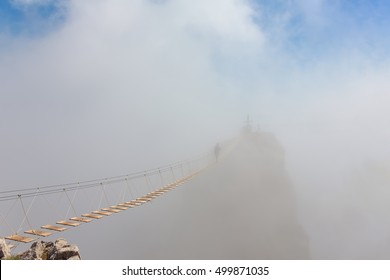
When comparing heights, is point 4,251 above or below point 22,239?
below

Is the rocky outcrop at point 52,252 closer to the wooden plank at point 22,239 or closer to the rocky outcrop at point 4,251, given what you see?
the wooden plank at point 22,239

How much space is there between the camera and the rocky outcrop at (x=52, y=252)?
9.81 meters

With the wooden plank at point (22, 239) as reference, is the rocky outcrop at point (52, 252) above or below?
below

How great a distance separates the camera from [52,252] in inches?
408

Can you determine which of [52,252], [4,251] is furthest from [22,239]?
[52,252]

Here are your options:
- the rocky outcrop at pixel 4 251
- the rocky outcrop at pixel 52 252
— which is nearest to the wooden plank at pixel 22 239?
the rocky outcrop at pixel 52 252

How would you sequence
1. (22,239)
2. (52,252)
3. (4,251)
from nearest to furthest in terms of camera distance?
(4,251), (52,252), (22,239)

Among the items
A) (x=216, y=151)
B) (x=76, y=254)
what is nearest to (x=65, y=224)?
(x=76, y=254)

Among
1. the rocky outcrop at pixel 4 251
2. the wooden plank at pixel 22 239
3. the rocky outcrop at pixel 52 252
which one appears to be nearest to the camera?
the rocky outcrop at pixel 4 251

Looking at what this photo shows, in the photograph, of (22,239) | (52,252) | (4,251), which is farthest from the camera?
(22,239)

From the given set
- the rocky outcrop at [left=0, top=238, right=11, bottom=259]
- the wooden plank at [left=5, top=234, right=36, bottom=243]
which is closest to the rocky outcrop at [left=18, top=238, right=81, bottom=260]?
the wooden plank at [left=5, top=234, right=36, bottom=243]

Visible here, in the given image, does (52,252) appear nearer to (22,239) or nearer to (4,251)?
(4,251)

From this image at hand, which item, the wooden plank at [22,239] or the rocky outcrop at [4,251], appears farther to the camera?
the wooden plank at [22,239]
